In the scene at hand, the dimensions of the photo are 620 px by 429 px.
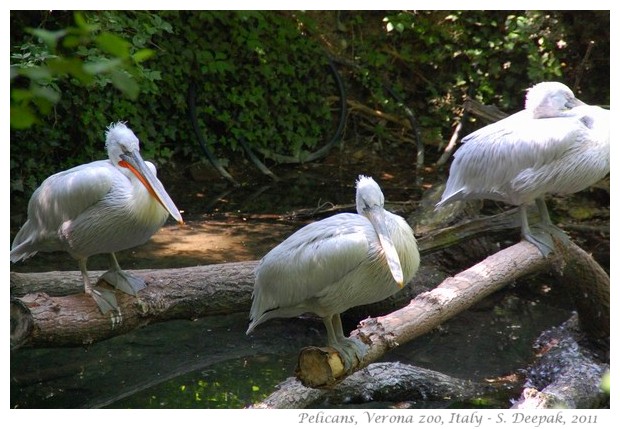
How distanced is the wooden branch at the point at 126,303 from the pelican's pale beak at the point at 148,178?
562 millimetres

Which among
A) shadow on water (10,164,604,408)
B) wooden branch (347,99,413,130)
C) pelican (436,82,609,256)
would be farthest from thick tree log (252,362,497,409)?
wooden branch (347,99,413,130)

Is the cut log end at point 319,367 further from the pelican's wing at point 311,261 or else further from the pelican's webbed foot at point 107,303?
the pelican's webbed foot at point 107,303

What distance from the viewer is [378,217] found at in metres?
3.55

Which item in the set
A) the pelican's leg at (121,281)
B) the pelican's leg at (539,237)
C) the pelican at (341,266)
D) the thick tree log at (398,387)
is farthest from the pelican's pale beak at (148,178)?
the pelican's leg at (539,237)

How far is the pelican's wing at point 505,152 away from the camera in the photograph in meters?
4.63

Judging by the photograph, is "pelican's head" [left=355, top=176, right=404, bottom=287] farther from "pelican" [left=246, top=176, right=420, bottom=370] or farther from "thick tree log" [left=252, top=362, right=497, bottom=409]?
"thick tree log" [left=252, top=362, right=497, bottom=409]

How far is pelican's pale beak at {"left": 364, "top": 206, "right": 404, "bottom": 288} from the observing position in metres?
3.33

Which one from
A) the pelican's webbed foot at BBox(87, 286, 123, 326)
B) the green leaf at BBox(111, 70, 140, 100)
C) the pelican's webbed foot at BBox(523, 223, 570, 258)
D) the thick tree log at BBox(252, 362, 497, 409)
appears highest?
the green leaf at BBox(111, 70, 140, 100)

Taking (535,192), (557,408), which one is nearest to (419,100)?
(535,192)

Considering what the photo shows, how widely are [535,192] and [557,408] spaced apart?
1.39 metres

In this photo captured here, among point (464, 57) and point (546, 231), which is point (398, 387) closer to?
point (546, 231)

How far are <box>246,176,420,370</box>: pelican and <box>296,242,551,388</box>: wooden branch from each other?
0.34 ft

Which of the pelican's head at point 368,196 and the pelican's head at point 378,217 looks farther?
the pelican's head at point 368,196
